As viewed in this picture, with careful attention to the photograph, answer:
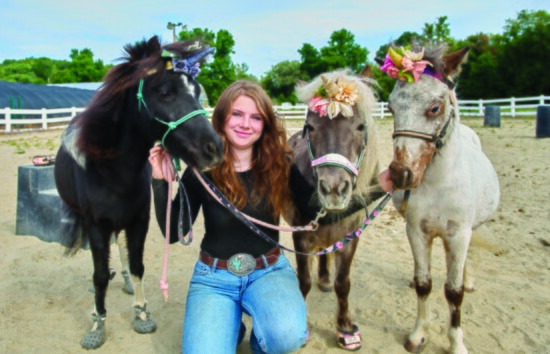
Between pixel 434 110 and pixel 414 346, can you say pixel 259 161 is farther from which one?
pixel 414 346

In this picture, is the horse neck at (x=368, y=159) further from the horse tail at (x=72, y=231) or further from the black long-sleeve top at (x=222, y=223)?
the horse tail at (x=72, y=231)

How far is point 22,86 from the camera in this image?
79.1 feet

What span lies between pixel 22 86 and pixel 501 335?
1083 inches

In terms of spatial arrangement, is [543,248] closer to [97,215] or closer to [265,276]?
[265,276]

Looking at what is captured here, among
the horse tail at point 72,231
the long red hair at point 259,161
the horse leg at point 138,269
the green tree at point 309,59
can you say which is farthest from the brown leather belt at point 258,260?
the green tree at point 309,59

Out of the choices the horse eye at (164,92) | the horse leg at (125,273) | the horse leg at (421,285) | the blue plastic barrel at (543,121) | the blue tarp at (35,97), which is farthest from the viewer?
the blue tarp at (35,97)

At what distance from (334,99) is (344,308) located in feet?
5.20

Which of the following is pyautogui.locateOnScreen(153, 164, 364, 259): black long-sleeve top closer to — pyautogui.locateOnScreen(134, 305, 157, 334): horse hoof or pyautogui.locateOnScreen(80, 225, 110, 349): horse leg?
pyautogui.locateOnScreen(80, 225, 110, 349): horse leg

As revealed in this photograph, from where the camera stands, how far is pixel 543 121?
11750 mm

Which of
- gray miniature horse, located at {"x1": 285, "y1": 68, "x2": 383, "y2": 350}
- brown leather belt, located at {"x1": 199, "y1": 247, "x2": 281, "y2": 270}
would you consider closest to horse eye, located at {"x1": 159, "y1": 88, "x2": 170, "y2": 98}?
gray miniature horse, located at {"x1": 285, "y1": 68, "x2": 383, "y2": 350}

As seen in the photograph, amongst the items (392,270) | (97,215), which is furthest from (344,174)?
(392,270)

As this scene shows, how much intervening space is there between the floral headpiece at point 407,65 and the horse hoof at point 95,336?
111 inches

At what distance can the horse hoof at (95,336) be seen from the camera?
3.06 metres

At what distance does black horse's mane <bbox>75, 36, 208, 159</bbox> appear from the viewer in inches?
106
